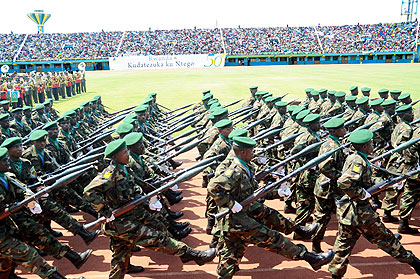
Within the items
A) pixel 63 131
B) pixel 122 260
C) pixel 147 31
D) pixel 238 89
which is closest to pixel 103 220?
pixel 122 260

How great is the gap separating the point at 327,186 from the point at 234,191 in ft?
5.82

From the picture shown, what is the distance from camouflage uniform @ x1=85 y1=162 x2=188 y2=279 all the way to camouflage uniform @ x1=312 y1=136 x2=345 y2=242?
2224 millimetres

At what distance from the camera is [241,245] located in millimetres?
4609

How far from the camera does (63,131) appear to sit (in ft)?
25.5

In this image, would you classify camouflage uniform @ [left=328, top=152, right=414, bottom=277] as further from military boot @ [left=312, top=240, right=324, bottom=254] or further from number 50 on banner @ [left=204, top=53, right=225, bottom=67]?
number 50 on banner @ [left=204, top=53, right=225, bottom=67]

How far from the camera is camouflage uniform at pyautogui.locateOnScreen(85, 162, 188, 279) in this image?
14.6 feet

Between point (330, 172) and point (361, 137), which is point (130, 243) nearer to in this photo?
point (330, 172)

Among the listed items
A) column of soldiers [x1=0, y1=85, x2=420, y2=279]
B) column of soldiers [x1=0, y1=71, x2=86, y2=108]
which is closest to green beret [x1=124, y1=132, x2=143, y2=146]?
column of soldiers [x1=0, y1=85, x2=420, y2=279]

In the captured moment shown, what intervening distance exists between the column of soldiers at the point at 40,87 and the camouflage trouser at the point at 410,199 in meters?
16.2

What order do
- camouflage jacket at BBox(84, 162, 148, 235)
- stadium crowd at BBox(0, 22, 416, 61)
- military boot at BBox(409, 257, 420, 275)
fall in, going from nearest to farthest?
camouflage jacket at BBox(84, 162, 148, 235)
military boot at BBox(409, 257, 420, 275)
stadium crowd at BBox(0, 22, 416, 61)

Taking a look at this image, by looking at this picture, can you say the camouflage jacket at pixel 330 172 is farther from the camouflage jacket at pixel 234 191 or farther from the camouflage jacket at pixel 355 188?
the camouflage jacket at pixel 234 191

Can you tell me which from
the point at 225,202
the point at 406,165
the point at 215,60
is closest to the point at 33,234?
the point at 225,202

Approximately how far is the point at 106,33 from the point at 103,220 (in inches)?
2311

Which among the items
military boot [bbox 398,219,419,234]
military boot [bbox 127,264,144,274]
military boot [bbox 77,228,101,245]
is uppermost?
military boot [bbox 77,228,101,245]
